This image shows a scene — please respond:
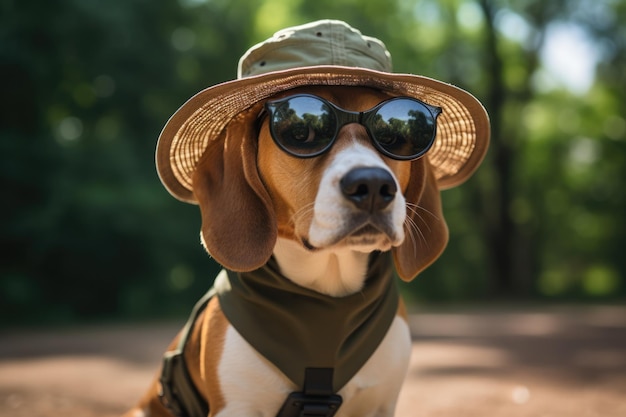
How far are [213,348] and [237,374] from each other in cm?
17

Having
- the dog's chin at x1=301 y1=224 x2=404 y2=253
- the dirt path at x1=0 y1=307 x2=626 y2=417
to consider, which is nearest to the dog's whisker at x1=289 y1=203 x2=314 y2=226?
the dog's chin at x1=301 y1=224 x2=404 y2=253

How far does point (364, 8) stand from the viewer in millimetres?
24312

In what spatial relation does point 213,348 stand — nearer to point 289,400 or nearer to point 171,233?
point 289,400

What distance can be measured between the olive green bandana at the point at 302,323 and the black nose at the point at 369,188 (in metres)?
0.54

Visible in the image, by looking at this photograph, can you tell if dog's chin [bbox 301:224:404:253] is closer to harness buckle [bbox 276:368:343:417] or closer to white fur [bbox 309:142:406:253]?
white fur [bbox 309:142:406:253]

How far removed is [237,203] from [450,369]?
203 inches

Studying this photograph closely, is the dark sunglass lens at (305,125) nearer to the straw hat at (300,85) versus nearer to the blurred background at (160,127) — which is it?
the straw hat at (300,85)

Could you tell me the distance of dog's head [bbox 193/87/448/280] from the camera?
8.39 feet

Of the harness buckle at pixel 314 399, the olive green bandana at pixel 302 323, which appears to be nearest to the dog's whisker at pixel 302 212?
the olive green bandana at pixel 302 323

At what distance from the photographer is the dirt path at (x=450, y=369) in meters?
5.59

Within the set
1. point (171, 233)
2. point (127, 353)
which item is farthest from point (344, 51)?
point (171, 233)

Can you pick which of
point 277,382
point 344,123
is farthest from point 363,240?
point 277,382

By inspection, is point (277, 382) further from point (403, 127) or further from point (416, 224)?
point (403, 127)

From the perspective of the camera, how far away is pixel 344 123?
Result: 9.05 feet
